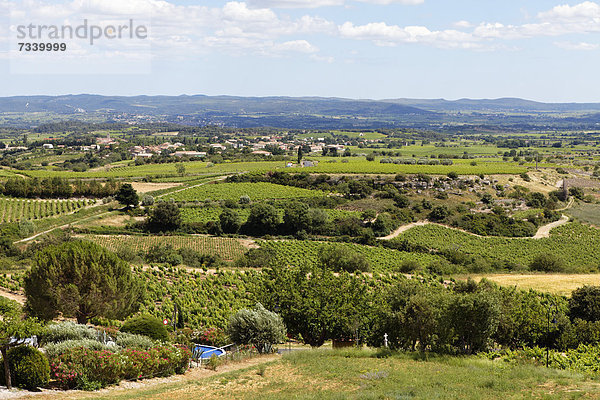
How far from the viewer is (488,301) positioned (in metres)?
22.4

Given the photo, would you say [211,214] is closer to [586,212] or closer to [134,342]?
[134,342]

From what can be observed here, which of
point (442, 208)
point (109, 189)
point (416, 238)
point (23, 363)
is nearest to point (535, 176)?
point (442, 208)

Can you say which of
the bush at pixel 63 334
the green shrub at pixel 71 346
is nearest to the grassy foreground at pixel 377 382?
the green shrub at pixel 71 346

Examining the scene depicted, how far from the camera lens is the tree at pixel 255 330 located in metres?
23.4

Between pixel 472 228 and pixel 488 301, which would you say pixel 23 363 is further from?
pixel 472 228

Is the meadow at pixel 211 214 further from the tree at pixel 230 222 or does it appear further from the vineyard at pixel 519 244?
the vineyard at pixel 519 244

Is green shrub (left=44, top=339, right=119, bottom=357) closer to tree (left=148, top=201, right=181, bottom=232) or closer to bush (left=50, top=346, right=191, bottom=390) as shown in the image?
bush (left=50, top=346, right=191, bottom=390)

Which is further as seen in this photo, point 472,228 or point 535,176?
point 535,176

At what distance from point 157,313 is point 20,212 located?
51.2m

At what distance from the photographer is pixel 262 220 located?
223ft

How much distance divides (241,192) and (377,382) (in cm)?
7153

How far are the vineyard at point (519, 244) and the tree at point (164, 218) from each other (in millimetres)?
27217

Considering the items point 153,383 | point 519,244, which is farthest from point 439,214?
point 153,383

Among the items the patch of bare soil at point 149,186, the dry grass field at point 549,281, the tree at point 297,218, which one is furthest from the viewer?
the patch of bare soil at point 149,186
